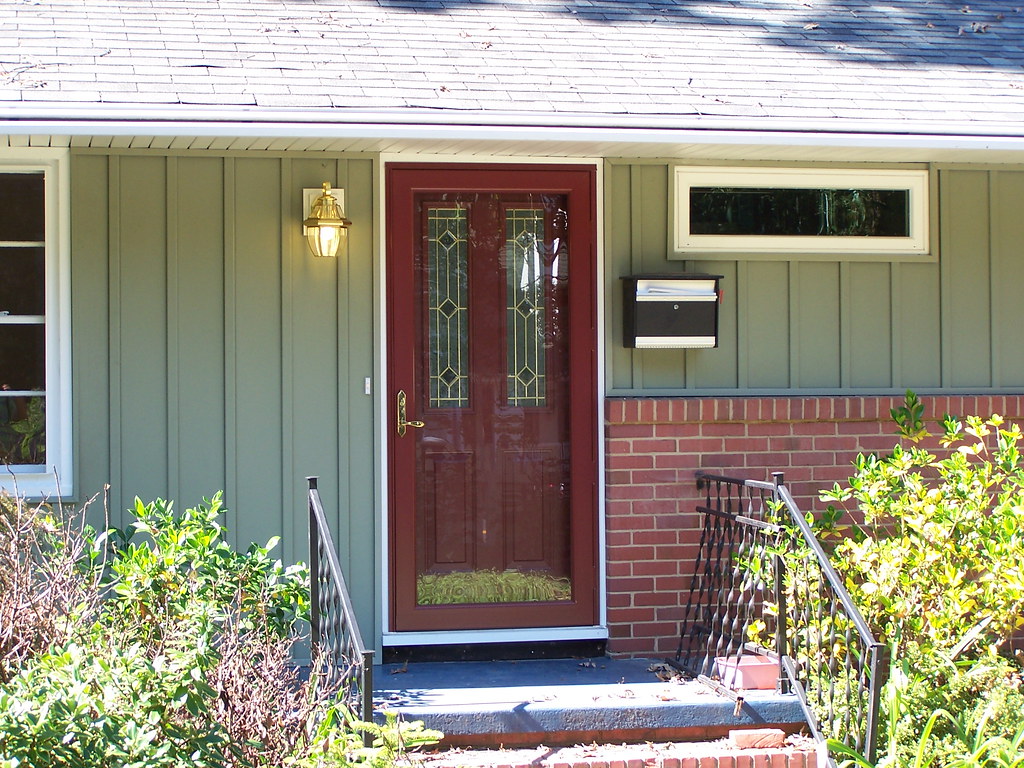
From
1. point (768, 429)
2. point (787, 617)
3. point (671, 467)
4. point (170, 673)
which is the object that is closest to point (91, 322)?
point (170, 673)

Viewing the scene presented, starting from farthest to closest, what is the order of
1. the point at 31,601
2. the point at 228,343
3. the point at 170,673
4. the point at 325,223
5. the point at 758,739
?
the point at 228,343
the point at 325,223
the point at 758,739
the point at 31,601
the point at 170,673

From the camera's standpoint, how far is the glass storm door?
5.55 metres

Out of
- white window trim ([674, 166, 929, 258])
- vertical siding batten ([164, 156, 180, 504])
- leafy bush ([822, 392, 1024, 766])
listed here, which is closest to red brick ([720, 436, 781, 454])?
leafy bush ([822, 392, 1024, 766])

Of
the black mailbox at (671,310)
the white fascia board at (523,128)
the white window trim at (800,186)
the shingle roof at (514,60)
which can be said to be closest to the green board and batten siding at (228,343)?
Answer: the shingle roof at (514,60)

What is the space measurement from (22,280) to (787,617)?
3.77m

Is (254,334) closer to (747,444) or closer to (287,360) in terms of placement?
(287,360)

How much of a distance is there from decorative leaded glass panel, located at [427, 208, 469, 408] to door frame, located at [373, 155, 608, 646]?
236mm

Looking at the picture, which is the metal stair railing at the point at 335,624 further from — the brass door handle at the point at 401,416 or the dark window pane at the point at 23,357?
the dark window pane at the point at 23,357

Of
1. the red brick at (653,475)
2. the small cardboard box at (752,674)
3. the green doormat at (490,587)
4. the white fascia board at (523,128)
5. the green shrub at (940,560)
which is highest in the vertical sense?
the white fascia board at (523,128)

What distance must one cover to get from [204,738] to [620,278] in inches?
122

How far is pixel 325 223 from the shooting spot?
17.3 feet

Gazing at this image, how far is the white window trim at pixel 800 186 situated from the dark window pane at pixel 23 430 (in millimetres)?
3141

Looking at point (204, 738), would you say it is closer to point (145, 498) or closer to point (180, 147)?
point (145, 498)

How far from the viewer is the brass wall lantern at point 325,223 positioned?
530 centimetres
